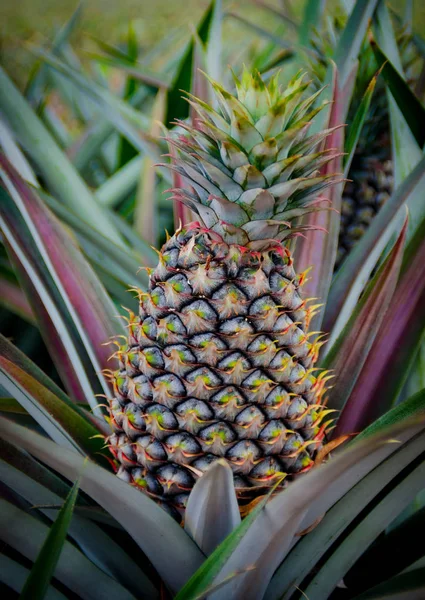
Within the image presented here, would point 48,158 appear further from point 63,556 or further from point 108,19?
point 108,19

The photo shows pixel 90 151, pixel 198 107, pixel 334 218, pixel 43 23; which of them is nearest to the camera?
pixel 198 107

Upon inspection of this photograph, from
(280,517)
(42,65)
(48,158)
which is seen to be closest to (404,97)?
(48,158)

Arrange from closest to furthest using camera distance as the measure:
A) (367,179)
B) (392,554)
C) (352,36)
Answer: (392,554)
(352,36)
(367,179)

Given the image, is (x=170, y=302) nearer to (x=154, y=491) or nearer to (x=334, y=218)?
(x=154, y=491)

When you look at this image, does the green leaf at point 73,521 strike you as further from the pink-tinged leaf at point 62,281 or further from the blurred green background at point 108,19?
the blurred green background at point 108,19

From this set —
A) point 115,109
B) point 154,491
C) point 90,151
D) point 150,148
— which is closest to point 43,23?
point 90,151

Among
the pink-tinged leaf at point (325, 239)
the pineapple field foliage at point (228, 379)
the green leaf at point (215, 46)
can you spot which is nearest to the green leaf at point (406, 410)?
the pineapple field foliage at point (228, 379)
